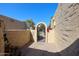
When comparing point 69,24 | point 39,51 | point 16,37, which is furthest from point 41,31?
point 69,24

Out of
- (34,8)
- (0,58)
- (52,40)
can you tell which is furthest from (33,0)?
(52,40)

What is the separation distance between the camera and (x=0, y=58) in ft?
6.58

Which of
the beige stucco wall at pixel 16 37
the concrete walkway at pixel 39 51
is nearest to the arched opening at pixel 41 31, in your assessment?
the beige stucco wall at pixel 16 37

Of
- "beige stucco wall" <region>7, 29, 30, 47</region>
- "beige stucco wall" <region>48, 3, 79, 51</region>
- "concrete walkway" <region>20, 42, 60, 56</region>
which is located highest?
"beige stucco wall" <region>48, 3, 79, 51</region>

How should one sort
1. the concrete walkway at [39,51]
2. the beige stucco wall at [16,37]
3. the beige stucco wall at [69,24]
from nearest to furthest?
the beige stucco wall at [69,24] → the concrete walkway at [39,51] → the beige stucco wall at [16,37]

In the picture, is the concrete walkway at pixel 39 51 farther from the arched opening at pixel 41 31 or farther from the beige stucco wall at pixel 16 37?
the arched opening at pixel 41 31

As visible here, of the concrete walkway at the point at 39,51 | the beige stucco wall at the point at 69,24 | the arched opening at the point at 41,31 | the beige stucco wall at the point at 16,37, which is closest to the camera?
the beige stucco wall at the point at 69,24

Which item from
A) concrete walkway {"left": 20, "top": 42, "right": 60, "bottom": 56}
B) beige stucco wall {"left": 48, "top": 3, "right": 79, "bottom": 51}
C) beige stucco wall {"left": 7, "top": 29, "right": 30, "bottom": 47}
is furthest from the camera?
beige stucco wall {"left": 7, "top": 29, "right": 30, "bottom": 47}

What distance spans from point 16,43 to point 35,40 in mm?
2073

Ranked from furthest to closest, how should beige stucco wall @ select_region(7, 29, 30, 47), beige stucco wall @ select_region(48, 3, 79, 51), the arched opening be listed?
the arched opening, beige stucco wall @ select_region(7, 29, 30, 47), beige stucco wall @ select_region(48, 3, 79, 51)

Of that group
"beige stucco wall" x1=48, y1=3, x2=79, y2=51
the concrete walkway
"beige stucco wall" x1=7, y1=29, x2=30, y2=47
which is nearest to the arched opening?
"beige stucco wall" x1=7, y1=29, x2=30, y2=47

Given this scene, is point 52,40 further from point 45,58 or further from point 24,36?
point 45,58

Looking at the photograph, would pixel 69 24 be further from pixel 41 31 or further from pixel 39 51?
pixel 41 31

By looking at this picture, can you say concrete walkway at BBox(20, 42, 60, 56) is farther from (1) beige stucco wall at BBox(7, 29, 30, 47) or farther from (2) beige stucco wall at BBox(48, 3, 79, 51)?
(1) beige stucco wall at BBox(7, 29, 30, 47)
